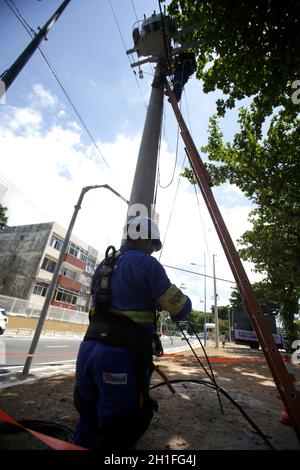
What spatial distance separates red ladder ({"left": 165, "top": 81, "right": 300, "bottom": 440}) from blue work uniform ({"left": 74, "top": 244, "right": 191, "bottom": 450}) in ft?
4.34

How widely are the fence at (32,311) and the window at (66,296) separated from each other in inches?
171

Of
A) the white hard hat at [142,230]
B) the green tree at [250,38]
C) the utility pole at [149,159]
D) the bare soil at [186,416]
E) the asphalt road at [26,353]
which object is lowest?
the asphalt road at [26,353]

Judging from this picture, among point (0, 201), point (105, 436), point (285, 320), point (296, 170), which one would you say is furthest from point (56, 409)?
point (285, 320)

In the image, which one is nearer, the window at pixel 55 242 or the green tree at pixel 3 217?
the green tree at pixel 3 217

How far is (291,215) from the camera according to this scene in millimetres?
12992

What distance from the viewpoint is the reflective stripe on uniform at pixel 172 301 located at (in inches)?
81.2

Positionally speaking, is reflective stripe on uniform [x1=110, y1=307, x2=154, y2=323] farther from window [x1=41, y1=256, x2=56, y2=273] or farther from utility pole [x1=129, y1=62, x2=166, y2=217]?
window [x1=41, y1=256, x2=56, y2=273]

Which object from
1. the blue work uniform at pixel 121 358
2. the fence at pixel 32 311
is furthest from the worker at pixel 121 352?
the fence at pixel 32 311

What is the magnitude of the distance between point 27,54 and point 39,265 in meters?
29.2

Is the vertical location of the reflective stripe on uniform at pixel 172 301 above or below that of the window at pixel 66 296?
below

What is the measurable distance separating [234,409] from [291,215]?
38.7 feet

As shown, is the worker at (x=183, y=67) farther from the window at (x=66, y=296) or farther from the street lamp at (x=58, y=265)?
the window at (x=66, y=296)

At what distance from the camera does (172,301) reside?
2.07m

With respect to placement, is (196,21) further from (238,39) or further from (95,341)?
(95,341)
